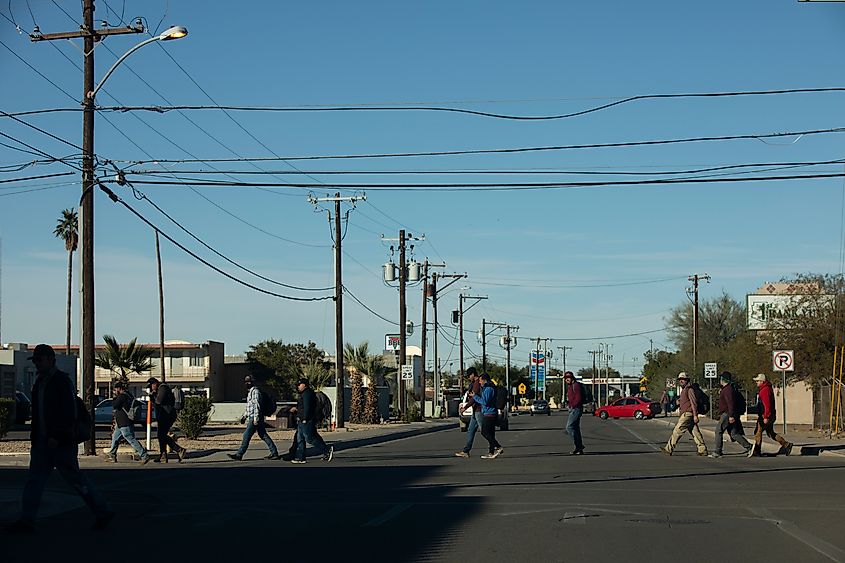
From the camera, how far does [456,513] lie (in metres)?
13.0

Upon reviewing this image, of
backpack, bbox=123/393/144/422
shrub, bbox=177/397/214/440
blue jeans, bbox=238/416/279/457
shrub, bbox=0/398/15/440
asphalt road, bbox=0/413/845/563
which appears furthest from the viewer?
shrub, bbox=177/397/214/440

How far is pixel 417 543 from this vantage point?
417 inches

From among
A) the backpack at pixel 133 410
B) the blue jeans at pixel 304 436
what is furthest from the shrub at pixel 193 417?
the blue jeans at pixel 304 436

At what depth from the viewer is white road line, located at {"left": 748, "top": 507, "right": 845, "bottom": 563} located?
32.9ft

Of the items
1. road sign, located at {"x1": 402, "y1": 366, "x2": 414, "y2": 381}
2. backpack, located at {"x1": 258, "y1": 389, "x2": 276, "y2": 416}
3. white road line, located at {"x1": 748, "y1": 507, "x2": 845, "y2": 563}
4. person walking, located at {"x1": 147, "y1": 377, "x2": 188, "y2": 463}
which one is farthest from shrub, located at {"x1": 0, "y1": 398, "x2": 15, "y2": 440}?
road sign, located at {"x1": 402, "y1": 366, "x2": 414, "y2": 381}

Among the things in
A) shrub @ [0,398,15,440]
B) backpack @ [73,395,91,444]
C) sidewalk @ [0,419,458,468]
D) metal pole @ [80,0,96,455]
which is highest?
metal pole @ [80,0,96,455]

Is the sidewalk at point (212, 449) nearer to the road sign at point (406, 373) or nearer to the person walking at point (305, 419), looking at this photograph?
the person walking at point (305, 419)

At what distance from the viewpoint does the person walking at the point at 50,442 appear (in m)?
11.3

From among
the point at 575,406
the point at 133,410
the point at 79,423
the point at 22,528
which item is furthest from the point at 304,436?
the point at 22,528

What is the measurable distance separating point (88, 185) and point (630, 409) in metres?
47.1

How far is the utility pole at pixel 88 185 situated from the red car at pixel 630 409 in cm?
4533

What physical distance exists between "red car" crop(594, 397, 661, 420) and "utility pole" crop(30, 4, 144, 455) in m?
45.3

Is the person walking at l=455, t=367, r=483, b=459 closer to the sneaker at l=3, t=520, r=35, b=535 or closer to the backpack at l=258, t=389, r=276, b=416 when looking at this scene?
the backpack at l=258, t=389, r=276, b=416

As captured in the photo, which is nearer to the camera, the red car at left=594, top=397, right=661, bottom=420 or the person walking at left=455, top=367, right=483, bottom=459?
the person walking at left=455, top=367, right=483, bottom=459
